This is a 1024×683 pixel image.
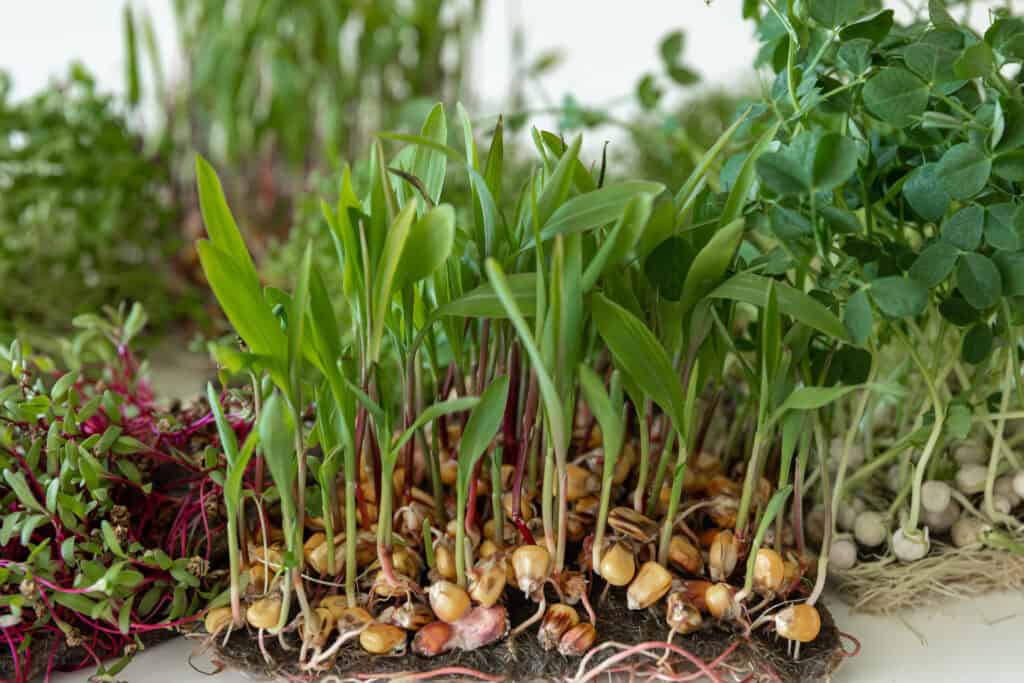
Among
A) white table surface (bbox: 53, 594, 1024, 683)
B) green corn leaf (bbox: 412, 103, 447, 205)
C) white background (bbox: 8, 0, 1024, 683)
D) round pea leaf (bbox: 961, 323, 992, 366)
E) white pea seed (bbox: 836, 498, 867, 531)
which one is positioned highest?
white background (bbox: 8, 0, 1024, 683)

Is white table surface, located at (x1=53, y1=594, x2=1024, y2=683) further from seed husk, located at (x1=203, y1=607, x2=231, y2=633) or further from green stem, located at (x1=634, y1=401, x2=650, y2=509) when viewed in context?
green stem, located at (x1=634, y1=401, x2=650, y2=509)

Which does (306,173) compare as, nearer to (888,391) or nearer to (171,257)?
(171,257)

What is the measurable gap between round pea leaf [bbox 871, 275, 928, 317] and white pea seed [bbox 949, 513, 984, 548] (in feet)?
0.78

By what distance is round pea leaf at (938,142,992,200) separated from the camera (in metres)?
0.54

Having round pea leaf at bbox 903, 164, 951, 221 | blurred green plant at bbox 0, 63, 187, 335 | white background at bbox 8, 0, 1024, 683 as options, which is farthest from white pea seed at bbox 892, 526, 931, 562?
blurred green plant at bbox 0, 63, 187, 335

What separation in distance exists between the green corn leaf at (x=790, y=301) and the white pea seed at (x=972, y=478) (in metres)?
0.23

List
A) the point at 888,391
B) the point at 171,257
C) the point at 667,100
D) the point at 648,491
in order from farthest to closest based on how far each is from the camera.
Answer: the point at 667,100 → the point at 171,257 → the point at 648,491 → the point at 888,391

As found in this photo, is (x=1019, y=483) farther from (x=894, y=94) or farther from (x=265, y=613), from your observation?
(x=265, y=613)

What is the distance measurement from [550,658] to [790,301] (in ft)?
0.85

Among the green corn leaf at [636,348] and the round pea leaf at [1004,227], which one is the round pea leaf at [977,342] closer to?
the round pea leaf at [1004,227]

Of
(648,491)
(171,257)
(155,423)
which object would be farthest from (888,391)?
(171,257)

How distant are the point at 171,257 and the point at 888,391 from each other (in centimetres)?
105

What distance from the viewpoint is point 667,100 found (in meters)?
1.65

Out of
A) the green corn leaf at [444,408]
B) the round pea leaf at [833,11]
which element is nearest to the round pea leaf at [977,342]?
the round pea leaf at [833,11]
